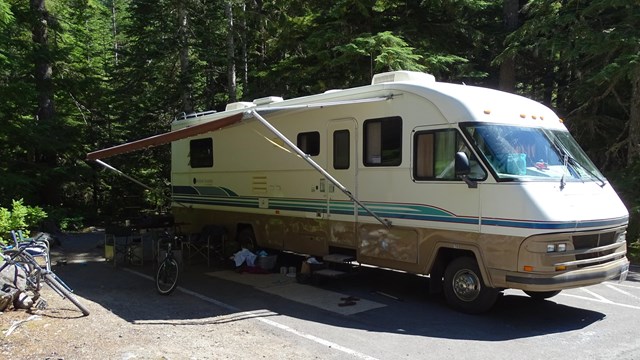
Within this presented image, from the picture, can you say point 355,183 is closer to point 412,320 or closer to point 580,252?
point 412,320

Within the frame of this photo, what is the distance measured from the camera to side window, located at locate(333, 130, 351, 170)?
27.5 feet

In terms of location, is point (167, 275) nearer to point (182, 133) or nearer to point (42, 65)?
point (182, 133)

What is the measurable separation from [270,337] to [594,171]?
469 centimetres

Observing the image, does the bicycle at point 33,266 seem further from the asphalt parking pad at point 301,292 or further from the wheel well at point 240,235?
the wheel well at point 240,235

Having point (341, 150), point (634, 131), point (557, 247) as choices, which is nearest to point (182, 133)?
point (341, 150)

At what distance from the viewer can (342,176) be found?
8.42 metres

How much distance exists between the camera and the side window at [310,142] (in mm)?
→ 8867

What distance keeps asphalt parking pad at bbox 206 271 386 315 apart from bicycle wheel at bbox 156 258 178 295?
1302 millimetres

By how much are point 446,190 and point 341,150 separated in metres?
2.14

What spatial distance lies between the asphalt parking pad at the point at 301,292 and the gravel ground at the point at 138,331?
3.52 ft

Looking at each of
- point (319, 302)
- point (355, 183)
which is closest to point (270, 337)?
point (319, 302)

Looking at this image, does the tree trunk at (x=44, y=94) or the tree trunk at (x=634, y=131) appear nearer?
the tree trunk at (x=634, y=131)

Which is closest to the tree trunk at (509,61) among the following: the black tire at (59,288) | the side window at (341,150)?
the side window at (341,150)

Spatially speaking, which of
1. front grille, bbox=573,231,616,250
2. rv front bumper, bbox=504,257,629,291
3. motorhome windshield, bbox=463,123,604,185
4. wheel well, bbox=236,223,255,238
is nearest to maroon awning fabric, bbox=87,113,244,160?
wheel well, bbox=236,223,255,238
